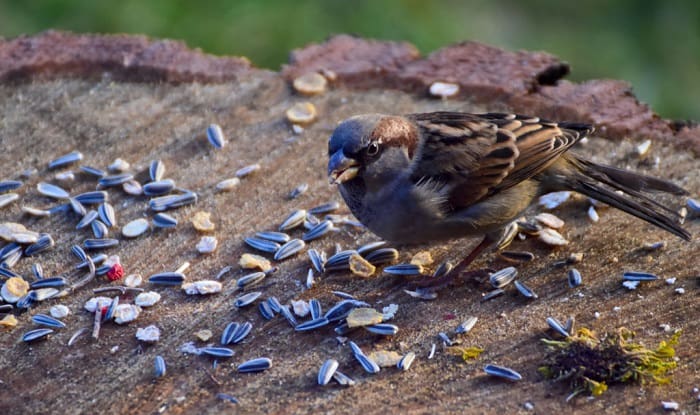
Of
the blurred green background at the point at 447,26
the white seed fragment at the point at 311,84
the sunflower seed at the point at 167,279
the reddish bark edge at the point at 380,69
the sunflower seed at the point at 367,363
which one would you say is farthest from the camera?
the blurred green background at the point at 447,26

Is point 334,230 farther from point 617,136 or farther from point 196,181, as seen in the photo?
point 617,136

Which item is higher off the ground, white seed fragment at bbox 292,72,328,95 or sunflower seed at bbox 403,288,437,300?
white seed fragment at bbox 292,72,328,95

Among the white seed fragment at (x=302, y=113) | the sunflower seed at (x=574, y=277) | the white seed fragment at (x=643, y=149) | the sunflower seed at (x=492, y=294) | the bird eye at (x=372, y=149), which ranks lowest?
the sunflower seed at (x=492, y=294)

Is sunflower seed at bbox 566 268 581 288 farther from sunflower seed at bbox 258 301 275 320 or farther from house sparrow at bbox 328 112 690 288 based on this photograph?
sunflower seed at bbox 258 301 275 320

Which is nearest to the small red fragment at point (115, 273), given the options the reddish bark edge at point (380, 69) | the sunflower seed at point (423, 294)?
the sunflower seed at point (423, 294)

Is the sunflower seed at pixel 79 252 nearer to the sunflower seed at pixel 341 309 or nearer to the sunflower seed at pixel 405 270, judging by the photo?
the sunflower seed at pixel 341 309

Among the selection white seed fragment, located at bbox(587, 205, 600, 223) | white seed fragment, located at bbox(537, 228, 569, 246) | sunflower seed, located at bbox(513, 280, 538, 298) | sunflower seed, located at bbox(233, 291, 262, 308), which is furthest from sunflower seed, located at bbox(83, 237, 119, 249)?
white seed fragment, located at bbox(587, 205, 600, 223)

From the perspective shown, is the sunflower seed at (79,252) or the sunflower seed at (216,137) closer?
the sunflower seed at (79,252)
